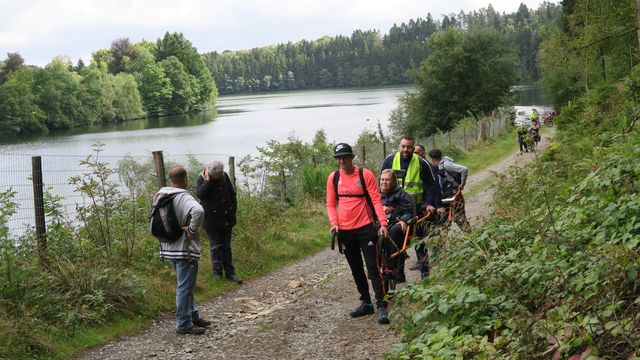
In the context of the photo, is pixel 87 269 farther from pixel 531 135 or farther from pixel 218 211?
pixel 531 135

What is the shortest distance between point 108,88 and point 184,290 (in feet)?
303

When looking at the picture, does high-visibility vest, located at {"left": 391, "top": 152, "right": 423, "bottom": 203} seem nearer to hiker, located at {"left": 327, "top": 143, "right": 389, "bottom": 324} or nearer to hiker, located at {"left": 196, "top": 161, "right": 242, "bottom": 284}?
hiker, located at {"left": 327, "top": 143, "right": 389, "bottom": 324}

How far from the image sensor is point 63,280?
300 inches

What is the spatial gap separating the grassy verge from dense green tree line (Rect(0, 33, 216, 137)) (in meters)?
61.8

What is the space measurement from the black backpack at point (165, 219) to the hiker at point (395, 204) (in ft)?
7.81

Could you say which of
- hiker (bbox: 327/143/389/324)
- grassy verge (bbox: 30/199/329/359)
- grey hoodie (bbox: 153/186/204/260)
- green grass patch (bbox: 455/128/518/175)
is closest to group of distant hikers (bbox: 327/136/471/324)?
hiker (bbox: 327/143/389/324)

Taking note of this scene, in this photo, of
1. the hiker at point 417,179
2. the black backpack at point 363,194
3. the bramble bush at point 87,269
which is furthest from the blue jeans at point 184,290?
the hiker at point 417,179

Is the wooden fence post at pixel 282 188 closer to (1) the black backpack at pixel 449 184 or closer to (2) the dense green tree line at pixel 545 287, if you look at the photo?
(1) the black backpack at pixel 449 184

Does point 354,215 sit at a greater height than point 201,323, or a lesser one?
greater

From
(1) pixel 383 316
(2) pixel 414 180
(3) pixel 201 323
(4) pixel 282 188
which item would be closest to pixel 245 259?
(3) pixel 201 323

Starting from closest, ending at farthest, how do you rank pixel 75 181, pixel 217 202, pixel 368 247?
pixel 368 247, pixel 75 181, pixel 217 202

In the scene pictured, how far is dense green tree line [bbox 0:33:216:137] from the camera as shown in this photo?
2945 inches

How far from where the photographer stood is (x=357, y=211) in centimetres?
696

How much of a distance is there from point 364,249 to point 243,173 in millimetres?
7641
